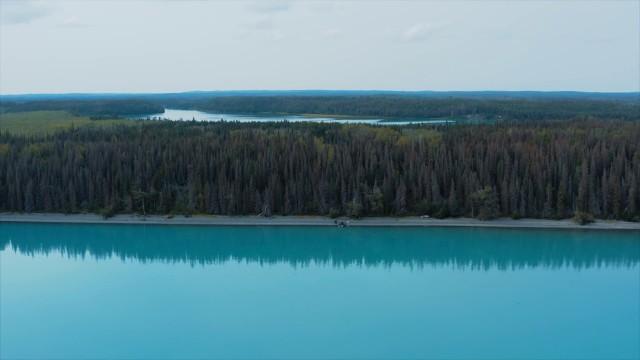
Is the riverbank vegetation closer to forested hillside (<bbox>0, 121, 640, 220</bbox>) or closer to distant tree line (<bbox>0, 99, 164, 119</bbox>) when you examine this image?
forested hillside (<bbox>0, 121, 640, 220</bbox>)

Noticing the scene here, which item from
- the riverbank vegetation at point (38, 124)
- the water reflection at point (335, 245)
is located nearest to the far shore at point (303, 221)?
the water reflection at point (335, 245)

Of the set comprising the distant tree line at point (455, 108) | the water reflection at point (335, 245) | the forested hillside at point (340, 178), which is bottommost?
the water reflection at point (335, 245)

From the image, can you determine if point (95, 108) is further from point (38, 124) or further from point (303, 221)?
point (303, 221)

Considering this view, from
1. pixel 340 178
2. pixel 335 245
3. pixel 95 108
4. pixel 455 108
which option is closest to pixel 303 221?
pixel 340 178

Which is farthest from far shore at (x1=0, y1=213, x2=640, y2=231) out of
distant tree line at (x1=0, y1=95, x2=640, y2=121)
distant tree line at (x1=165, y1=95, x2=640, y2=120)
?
distant tree line at (x1=0, y1=95, x2=640, y2=121)

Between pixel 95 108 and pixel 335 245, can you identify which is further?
pixel 95 108

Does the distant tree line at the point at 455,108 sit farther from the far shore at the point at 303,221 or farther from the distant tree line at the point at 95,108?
the far shore at the point at 303,221
